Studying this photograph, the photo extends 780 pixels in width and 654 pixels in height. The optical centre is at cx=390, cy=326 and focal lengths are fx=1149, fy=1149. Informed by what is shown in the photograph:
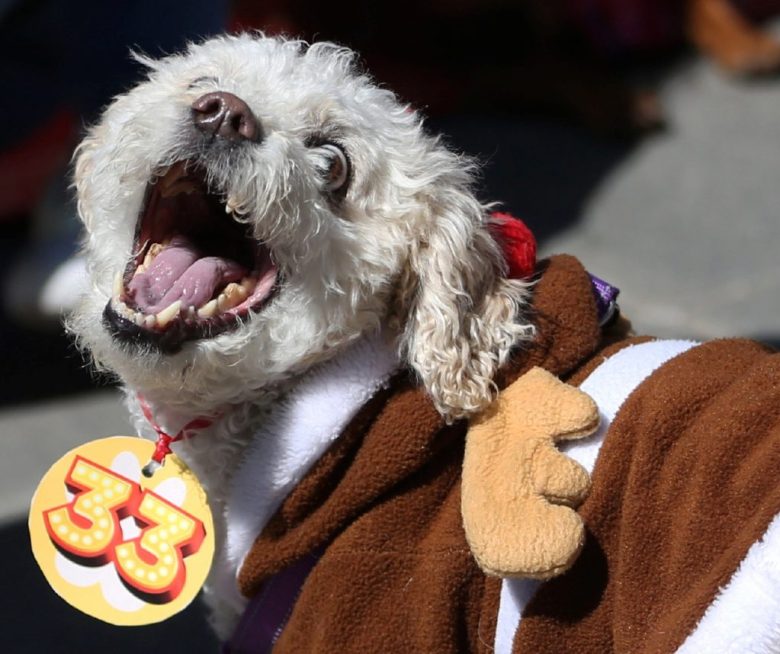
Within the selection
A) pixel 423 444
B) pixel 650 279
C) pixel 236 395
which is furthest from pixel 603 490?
pixel 650 279

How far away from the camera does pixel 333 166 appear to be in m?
1.68

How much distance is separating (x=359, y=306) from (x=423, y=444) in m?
0.23

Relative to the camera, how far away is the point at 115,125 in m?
1.71

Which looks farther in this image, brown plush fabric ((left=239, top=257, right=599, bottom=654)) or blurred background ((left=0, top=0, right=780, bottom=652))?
blurred background ((left=0, top=0, right=780, bottom=652))

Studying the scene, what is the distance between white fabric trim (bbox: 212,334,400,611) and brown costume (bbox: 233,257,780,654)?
0.02 metres

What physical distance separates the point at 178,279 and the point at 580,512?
648 mm

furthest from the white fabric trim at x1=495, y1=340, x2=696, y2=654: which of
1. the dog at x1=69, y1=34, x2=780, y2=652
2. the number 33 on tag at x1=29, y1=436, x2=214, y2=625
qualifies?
the number 33 on tag at x1=29, y1=436, x2=214, y2=625

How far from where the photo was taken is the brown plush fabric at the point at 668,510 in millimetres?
1442

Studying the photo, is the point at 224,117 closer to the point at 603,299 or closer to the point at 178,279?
the point at 178,279

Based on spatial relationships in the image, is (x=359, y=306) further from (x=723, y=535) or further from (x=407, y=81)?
(x=407, y=81)

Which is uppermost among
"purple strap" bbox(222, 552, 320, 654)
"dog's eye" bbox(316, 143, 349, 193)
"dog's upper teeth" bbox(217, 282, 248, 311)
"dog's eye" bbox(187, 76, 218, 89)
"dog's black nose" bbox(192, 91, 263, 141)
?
"dog's eye" bbox(187, 76, 218, 89)

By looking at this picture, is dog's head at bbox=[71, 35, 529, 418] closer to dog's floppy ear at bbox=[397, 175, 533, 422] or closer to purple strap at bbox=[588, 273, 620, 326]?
dog's floppy ear at bbox=[397, 175, 533, 422]

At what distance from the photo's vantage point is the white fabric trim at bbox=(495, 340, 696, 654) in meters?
1.56

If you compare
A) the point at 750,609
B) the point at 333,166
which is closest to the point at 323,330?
the point at 333,166
